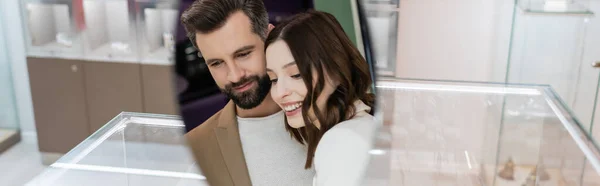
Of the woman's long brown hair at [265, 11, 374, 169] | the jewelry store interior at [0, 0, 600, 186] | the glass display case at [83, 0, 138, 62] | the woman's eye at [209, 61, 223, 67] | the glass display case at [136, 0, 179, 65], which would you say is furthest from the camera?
the glass display case at [83, 0, 138, 62]

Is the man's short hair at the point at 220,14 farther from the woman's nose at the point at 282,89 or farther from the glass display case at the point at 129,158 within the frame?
the glass display case at the point at 129,158

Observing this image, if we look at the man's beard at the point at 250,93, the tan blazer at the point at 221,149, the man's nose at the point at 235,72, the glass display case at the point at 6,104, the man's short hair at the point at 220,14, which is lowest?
the glass display case at the point at 6,104

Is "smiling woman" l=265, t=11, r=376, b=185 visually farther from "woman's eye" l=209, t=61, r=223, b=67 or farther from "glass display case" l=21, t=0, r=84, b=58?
"glass display case" l=21, t=0, r=84, b=58

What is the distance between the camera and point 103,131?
1634 millimetres

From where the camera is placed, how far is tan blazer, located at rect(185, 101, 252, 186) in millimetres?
1217

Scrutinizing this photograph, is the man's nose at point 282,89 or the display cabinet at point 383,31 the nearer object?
the man's nose at point 282,89

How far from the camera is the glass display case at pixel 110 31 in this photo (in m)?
2.41

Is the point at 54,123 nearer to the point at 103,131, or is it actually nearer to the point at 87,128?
the point at 87,128

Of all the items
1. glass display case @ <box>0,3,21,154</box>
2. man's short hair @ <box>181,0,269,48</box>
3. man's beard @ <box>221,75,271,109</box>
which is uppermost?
man's short hair @ <box>181,0,269,48</box>

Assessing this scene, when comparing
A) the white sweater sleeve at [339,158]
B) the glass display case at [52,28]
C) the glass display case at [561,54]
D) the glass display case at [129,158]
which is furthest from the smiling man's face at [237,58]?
the glass display case at [52,28]

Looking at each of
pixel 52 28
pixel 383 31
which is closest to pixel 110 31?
pixel 52 28

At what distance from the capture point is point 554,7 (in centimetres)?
170

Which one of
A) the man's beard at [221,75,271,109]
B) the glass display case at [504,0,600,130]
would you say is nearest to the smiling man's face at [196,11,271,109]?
the man's beard at [221,75,271,109]

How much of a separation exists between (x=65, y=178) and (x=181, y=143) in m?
0.33
